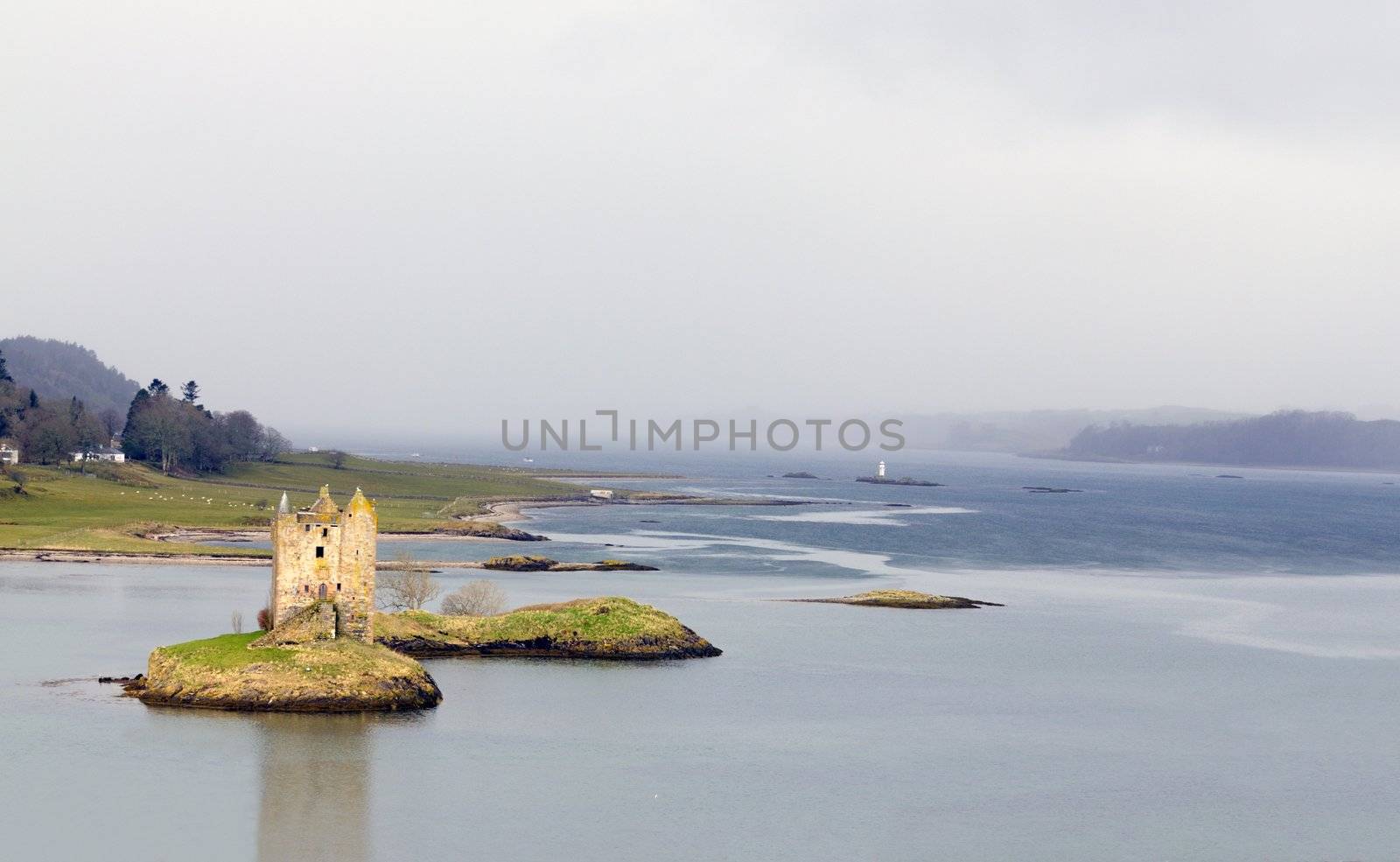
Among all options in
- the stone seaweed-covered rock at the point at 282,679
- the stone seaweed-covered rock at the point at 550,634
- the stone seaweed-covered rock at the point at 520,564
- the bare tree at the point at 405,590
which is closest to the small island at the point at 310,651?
the stone seaweed-covered rock at the point at 282,679

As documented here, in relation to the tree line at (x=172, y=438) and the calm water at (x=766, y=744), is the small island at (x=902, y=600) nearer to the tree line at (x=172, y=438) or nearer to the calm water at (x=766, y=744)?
the calm water at (x=766, y=744)

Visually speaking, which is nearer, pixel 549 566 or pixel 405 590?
pixel 405 590

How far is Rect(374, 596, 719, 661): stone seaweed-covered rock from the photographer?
220ft

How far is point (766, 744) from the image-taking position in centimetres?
5212

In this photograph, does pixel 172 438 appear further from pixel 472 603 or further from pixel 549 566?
pixel 472 603

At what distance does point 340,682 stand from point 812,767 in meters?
17.2

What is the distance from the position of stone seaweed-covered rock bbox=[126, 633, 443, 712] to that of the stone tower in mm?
1135

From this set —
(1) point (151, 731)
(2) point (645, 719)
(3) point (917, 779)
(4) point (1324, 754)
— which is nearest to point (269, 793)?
(1) point (151, 731)

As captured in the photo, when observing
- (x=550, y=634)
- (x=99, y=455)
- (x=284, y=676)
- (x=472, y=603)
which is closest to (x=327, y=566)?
(x=284, y=676)

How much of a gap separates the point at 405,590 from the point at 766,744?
102ft

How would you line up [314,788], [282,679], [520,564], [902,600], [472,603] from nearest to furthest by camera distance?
[314,788] < [282,679] < [472,603] < [902,600] < [520,564]

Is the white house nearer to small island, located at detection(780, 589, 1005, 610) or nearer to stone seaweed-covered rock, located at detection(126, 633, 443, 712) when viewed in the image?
small island, located at detection(780, 589, 1005, 610)

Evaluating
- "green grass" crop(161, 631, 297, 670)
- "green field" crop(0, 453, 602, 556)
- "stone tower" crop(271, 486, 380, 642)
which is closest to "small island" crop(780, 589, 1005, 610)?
"stone tower" crop(271, 486, 380, 642)

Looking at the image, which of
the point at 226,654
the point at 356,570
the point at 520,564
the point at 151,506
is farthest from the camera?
the point at 151,506
